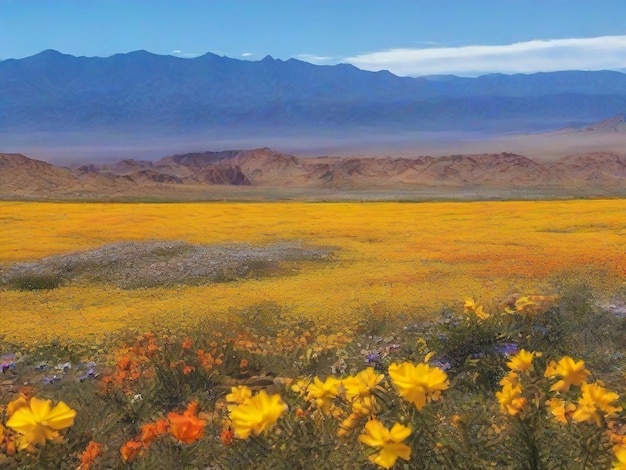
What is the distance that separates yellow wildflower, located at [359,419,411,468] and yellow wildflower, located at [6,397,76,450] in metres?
1.13

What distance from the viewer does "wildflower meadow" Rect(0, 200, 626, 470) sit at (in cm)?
311

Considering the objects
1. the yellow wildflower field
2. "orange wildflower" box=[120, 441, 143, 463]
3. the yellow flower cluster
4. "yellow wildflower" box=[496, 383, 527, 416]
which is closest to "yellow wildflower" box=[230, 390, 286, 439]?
the yellow flower cluster

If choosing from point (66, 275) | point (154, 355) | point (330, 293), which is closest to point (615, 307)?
point (330, 293)

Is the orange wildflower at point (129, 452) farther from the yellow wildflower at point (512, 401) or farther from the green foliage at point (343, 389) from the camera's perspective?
the yellow wildflower at point (512, 401)

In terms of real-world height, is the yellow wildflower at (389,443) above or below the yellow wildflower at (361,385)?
below

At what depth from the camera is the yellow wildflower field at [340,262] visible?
11.4 m

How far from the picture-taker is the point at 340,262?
17203 mm

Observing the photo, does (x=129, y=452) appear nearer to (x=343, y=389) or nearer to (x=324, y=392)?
(x=324, y=392)

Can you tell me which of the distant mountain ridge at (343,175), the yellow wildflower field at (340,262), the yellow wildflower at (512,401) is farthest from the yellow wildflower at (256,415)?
the distant mountain ridge at (343,175)

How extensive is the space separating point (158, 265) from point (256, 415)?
46.2 feet

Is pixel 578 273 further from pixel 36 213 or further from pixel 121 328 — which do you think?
pixel 36 213

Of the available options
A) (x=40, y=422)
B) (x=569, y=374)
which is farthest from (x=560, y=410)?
(x=40, y=422)

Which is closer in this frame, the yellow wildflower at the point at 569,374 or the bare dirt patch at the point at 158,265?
the yellow wildflower at the point at 569,374

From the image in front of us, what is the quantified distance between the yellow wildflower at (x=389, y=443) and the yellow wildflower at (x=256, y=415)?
0.35m
